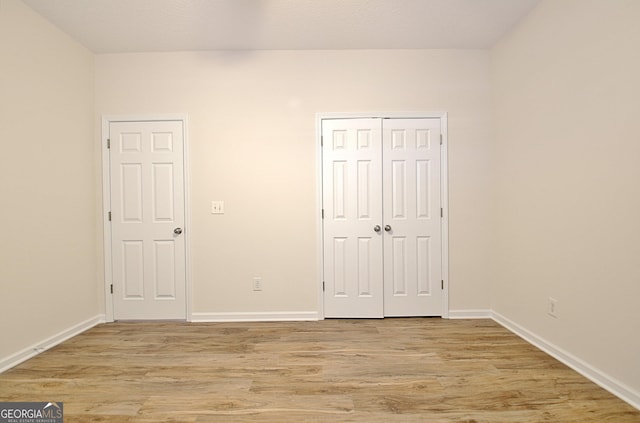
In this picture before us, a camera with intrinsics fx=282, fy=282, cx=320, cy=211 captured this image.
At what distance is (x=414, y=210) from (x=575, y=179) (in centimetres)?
133

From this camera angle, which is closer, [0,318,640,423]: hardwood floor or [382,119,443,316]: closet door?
[0,318,640,423]: hardwood floor

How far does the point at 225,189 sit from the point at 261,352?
1.67m

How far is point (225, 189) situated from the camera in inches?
121

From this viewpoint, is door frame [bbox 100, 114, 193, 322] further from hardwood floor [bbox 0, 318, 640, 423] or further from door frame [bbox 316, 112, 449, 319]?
door frame [bbox 316, 112, 449, 319]

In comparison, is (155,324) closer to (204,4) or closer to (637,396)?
(204,4)

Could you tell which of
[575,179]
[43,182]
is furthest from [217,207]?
[575,179]

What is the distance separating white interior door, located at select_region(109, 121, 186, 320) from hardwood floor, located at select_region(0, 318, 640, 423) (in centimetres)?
37

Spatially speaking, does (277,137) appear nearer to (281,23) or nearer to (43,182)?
(281,23)

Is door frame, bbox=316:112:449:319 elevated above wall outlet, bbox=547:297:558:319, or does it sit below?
above

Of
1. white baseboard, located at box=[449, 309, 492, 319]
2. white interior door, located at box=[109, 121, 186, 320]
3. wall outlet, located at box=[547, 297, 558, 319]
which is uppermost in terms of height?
white interior door, located at box=[109, 121, 186, 320]

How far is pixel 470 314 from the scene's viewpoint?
3.02 meters

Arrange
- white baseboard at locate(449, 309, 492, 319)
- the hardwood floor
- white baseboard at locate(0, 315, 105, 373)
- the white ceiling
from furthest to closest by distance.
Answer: white baseboard at locate(449, 309, 492, 319)
the white ceiling
white baseboard at locate(0, 315, 105, 373)
the hardwood floor

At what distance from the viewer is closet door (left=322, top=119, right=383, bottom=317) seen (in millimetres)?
3047

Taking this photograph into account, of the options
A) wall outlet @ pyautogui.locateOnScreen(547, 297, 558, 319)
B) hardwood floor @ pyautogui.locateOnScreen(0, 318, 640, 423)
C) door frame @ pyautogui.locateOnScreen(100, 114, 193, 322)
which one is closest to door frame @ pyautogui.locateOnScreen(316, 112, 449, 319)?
hardwood floor @ pyautogui.locateOnScreen(0, 318, 640, 423)
